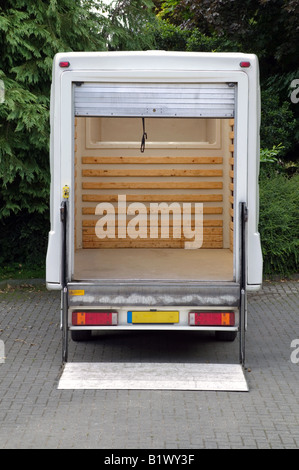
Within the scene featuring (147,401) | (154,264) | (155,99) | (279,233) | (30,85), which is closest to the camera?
(147,401)

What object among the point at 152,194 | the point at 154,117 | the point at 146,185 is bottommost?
the point at 152,194

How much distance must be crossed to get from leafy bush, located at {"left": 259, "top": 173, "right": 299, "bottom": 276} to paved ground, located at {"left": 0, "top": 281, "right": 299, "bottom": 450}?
3370 mm

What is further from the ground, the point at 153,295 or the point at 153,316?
the point at 153,295

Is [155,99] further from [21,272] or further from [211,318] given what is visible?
[21,272]

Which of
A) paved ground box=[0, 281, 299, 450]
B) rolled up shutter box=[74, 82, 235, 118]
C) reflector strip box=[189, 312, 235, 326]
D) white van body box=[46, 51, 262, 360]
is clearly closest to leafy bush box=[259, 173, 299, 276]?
paved ground box=[0, 281, 299, 450]

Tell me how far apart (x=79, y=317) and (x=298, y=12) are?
929 cm

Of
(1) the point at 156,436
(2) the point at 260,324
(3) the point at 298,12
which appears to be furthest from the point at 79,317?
(3) the point at 298,12

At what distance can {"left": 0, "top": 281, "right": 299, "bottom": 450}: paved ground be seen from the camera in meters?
6.34

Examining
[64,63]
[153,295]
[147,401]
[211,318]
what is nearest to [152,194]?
[153,295]

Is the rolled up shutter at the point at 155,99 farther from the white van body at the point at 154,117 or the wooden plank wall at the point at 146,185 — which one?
the wooden plank wall at the point at 146,185

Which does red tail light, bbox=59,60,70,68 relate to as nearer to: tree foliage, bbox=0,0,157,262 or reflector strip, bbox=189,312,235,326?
reflector strip, bbox=189,312,235,326

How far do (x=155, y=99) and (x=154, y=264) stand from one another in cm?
245

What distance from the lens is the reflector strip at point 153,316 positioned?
26.9ft

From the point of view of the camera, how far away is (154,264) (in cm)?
998
